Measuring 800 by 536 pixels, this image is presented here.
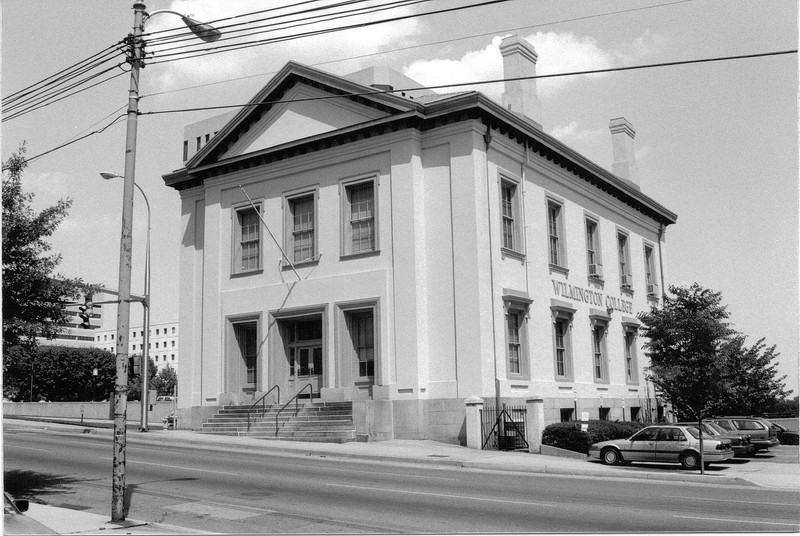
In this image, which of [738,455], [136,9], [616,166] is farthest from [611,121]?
[136,9]

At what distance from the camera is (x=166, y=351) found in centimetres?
14962

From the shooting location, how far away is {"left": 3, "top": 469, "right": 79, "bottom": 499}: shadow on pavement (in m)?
16.0

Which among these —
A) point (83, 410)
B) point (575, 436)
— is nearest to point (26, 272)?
point (575, 436)

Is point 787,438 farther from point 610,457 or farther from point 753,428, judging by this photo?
point 610,457

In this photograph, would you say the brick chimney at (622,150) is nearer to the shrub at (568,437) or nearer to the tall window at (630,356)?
the tall window at (630,356)

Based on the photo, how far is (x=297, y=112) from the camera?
108 ft

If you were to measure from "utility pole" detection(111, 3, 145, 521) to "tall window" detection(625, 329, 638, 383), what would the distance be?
1204 inches

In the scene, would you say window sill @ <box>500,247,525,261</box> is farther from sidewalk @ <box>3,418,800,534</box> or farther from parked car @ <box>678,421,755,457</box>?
parked car @ <box>678,421,755,457</box>

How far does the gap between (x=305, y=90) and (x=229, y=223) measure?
6802 mm

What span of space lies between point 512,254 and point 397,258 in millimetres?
4487

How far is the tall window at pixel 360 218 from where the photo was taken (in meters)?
31.2

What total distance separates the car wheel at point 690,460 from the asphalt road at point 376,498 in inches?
153

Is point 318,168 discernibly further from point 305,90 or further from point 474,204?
point 474,204

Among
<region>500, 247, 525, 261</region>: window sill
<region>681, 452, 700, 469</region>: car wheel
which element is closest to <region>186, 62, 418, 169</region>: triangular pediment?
<region>500, 247, 525, 261</region>: window sill
